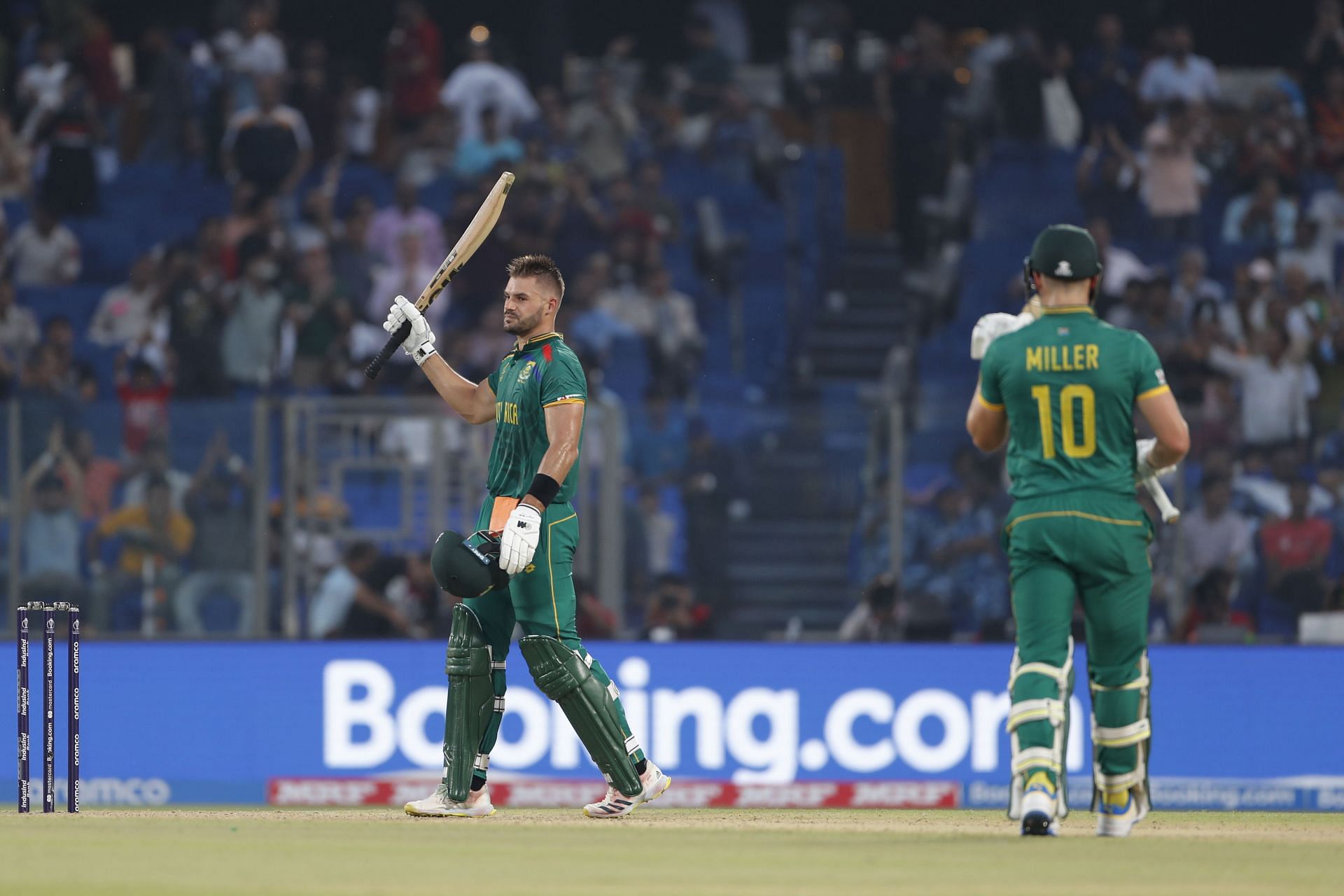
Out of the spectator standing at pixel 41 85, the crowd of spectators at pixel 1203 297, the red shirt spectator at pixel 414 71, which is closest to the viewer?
the crowd of spectators at pixel 1203 297

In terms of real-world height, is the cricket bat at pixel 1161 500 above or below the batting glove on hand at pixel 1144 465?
below

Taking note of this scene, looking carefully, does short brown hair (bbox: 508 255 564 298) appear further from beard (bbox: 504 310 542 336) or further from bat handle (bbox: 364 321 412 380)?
bat handle (bbox: 364 321 412 380)

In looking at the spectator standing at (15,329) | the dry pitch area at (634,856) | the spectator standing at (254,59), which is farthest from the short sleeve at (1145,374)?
the spectator standing at (254,59)

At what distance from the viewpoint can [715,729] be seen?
12469 millimetres

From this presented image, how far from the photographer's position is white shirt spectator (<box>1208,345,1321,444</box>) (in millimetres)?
15031

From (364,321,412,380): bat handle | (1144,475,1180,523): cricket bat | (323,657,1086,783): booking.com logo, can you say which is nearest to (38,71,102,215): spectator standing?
(323,657,1086,783): booking.com logo

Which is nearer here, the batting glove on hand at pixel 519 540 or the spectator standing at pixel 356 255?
the batting glove on hand at pixel 519 540

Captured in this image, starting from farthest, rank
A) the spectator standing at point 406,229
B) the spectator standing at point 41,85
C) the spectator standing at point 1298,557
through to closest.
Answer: the spectator standing at point 41,85
the spectator standing at point 406,229
the spectator standing at point 1298,557

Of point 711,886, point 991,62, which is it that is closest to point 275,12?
point 991,62

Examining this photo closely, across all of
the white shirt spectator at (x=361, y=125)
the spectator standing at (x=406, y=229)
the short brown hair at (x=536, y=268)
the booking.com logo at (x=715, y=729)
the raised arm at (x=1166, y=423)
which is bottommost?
the booking.com logo at (x=715, y=729)

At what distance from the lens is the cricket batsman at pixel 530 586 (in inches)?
300

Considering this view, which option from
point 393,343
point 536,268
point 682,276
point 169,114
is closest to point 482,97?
point 682,276

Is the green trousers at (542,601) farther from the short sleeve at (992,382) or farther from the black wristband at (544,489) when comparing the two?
the short sleeve at (992,382)

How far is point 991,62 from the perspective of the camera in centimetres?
1959
